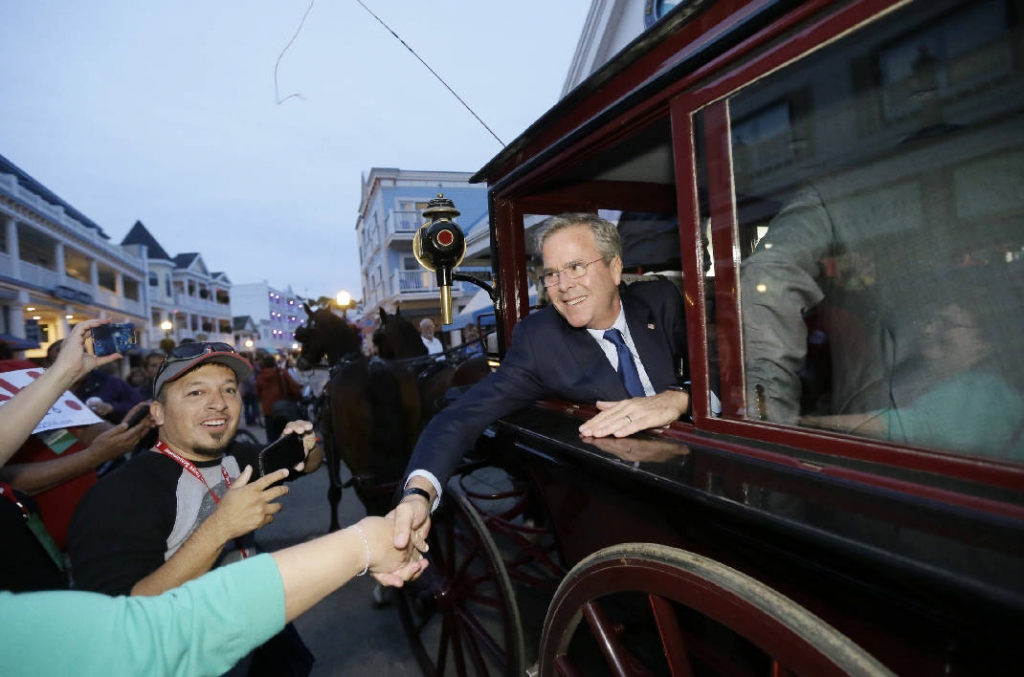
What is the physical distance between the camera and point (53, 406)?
202 cm

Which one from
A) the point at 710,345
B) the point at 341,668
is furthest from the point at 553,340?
the point at 341,668

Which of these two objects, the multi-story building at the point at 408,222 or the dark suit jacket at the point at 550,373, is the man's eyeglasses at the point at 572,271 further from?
the multi-story building at the point at 408,222

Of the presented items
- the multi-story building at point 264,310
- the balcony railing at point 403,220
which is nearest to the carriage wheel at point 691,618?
the balcony railing at point 403,220

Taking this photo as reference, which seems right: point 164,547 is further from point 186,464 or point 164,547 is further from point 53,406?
point 53,406

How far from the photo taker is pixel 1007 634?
0.54 meters

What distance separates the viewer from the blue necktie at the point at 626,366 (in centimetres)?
186

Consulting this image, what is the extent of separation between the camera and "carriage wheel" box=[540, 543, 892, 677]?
0.73 meters

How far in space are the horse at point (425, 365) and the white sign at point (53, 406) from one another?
2.12 meters

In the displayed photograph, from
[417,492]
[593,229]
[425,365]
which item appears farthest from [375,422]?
[593,229]

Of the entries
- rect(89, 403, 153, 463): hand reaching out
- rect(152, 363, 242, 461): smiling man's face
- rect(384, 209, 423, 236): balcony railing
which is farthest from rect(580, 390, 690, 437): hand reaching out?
rect(384, 209, 423, 236): balcony railing

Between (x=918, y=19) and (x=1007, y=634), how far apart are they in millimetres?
1128

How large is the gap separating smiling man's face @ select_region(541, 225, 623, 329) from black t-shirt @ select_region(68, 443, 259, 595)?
152 centimetres

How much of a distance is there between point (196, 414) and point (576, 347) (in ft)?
4.77

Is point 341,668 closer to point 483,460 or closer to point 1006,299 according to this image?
point 483,460
